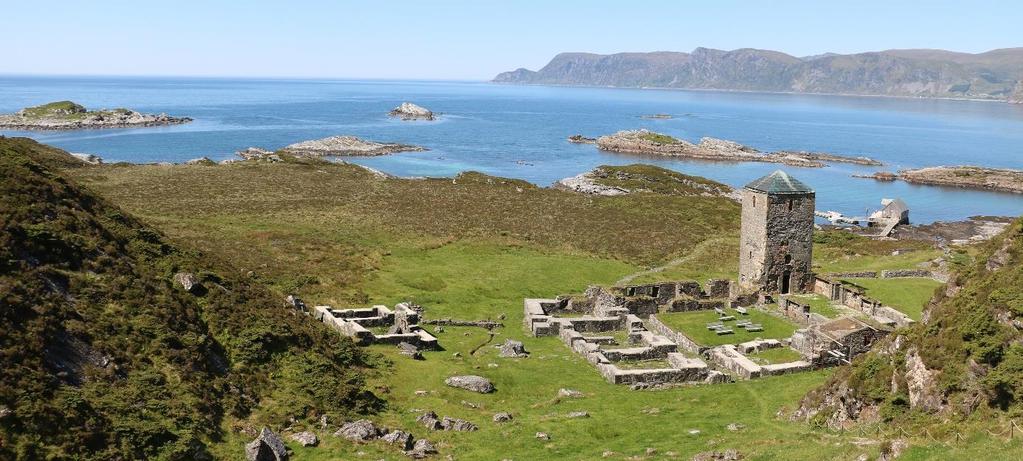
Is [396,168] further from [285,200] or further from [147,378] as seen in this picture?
[147,378]

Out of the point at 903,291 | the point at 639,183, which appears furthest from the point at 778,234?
the point at 639,183

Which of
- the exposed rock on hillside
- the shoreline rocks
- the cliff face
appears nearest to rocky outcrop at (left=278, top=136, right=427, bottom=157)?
the shoreline rocks

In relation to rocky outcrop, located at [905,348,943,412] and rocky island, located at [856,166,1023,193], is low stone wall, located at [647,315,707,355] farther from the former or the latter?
rocky island, located at [856,166,1023,193]

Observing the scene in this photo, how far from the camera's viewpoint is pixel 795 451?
62.2ft

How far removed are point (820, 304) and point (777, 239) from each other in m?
4.52

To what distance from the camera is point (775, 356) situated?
32.0 metres

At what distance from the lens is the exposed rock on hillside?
322 feet

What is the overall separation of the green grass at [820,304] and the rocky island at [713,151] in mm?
111454

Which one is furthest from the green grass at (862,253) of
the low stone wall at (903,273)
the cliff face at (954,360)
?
the cliff face at (954,360)

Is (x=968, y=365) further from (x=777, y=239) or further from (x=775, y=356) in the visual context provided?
(x=777, y=239)

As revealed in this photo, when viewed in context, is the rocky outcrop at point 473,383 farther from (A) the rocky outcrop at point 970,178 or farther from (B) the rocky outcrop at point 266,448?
(A) the rocky outcrop at point 970,178

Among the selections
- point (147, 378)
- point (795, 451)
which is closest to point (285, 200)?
point (147, 378)

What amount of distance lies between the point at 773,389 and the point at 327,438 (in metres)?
16.0

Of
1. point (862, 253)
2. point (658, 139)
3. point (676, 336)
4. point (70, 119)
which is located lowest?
point (862, 253)
